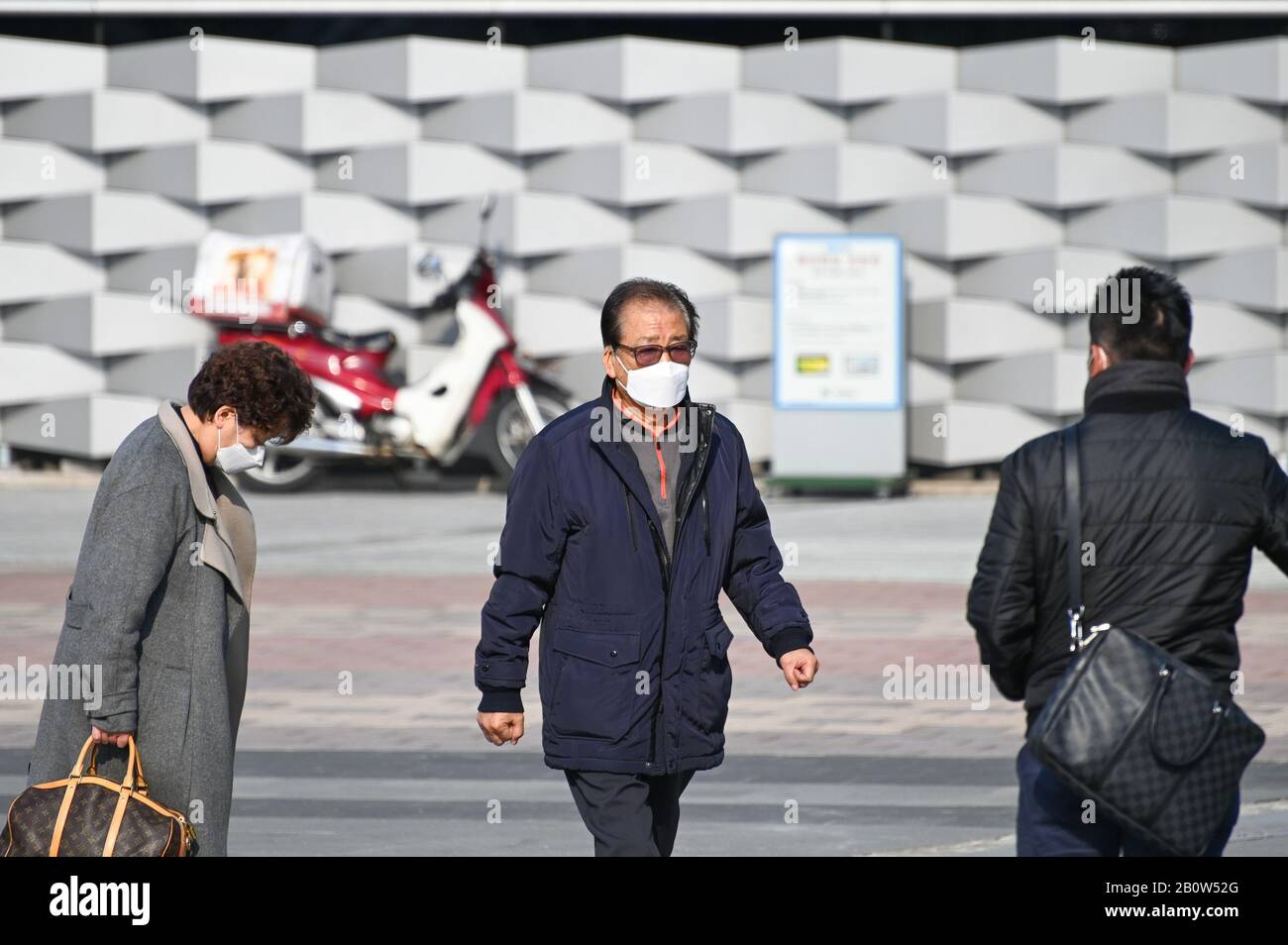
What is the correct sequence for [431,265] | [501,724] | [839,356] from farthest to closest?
[839,356] < [431,265] < [501,724]

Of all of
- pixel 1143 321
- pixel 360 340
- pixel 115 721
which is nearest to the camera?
pixel 1143 321

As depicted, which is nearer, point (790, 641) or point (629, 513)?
point (629, 513)

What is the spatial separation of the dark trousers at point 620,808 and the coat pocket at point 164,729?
2.76ft

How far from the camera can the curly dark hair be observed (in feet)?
14.7

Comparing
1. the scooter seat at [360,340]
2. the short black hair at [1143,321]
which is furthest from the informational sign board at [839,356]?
the short black hair at [1143,321]

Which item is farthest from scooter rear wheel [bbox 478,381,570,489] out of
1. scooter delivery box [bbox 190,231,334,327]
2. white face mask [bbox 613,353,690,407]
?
white face mask [bbox 613,353,690,407]

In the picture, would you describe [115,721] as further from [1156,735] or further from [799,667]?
[1156,735]

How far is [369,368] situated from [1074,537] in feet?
43.8

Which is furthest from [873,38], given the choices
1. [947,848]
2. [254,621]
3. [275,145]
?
[947,848]

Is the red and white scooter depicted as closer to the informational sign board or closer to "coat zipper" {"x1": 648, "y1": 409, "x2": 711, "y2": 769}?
the informational sign board

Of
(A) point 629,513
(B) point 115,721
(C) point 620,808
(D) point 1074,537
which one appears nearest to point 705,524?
(A) point 629,513

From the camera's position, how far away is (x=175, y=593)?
448 centimetres
